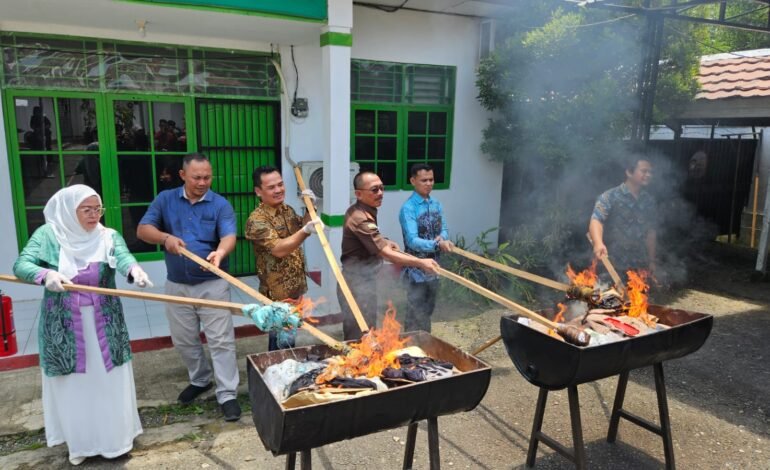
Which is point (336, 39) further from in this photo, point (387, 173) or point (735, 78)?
point (735, 78)

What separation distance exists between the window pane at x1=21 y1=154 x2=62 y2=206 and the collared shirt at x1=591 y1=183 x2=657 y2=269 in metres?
5.95

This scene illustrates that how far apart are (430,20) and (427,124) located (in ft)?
4.82

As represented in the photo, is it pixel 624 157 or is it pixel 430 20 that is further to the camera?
pixel 430 20

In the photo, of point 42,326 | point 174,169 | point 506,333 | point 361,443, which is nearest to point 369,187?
point 506,333

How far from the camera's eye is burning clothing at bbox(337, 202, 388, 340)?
4215 millimetres

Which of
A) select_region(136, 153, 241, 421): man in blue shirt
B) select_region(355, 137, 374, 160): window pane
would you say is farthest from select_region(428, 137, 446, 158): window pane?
select_region(136, 153, 241, 421): man in blue shirt

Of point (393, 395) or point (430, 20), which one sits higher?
point (430, 20)

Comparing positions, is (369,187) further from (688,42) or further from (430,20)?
(688,42)

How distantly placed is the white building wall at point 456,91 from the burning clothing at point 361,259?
135 inches

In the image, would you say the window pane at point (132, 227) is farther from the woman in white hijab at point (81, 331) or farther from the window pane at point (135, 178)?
the woman in white hijab at point (81, 331)

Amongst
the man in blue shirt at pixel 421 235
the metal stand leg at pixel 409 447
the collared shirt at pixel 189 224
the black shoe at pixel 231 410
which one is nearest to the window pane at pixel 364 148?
the man in blue shirt at pixel 421 235

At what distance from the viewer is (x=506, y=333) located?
3533mm

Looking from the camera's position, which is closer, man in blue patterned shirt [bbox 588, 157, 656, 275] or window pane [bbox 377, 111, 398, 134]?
man in blue patterned shirt [bbox 588, 157, 656, 275]

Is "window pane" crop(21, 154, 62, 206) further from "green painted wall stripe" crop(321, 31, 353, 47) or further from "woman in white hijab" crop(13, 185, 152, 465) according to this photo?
"green painted wall stripe" crop(321, 31, 353, 47)
